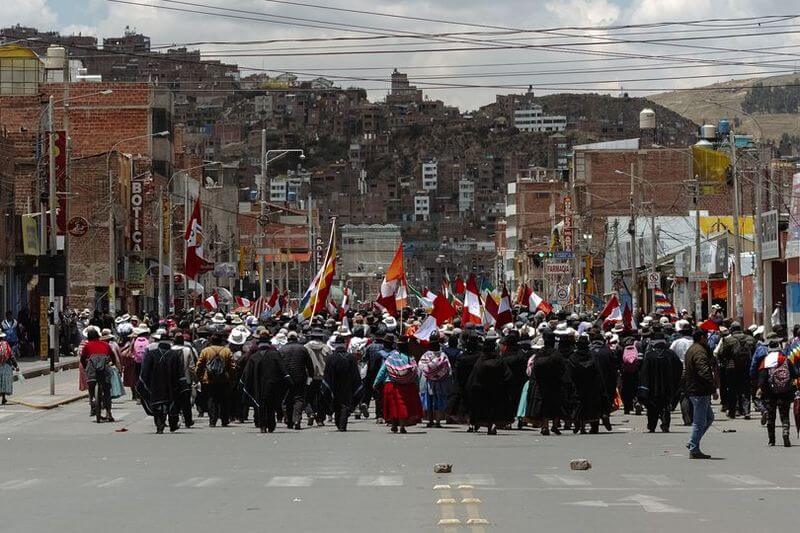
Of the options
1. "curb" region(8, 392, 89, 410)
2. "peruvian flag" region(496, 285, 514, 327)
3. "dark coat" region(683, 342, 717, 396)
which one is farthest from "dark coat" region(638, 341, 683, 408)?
"peruvian flag" region(496, 285, 514, 327)

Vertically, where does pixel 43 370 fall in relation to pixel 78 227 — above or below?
below

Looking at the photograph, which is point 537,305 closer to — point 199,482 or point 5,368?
point 5,368

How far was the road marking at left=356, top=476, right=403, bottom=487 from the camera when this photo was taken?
63.9ft

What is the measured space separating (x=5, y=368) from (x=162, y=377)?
26.6ft

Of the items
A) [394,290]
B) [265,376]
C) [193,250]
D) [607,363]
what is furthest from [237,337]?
[193,250]

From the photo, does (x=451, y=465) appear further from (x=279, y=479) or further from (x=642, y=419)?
(x=642, y=419)

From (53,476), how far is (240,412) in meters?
11.0

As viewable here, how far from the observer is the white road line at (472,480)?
1980 centimetres

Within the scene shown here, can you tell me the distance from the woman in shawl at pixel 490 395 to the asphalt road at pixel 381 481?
372 mm

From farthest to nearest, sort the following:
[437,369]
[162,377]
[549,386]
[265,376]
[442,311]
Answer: [442,311] → [437,369] → [265,376] → [162,377] → [549,386]

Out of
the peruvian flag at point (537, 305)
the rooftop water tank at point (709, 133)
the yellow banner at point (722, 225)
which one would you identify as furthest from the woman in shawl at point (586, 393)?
the rooftop water tank at point (709, 133)

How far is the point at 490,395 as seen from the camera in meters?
29.8

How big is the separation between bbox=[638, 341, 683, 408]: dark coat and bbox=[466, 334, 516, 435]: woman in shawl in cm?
213

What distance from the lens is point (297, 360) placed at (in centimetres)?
3028
